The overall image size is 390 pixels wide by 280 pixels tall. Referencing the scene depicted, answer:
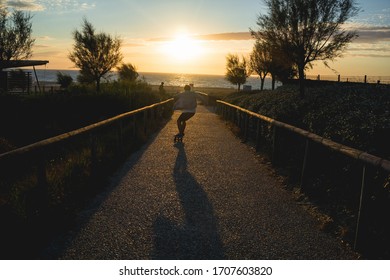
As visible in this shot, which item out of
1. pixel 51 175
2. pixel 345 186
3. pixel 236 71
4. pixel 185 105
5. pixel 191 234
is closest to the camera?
pixel 191 234

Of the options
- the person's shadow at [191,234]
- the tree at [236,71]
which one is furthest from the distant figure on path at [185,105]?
the tree at [236,71]

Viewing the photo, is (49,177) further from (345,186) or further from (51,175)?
(345,186)

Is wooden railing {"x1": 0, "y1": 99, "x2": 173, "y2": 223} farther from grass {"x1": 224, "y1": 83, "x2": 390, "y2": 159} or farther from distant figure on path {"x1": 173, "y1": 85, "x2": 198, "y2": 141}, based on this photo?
grass {"x1": 224, "y1": 83, "x2": 390, "y2": 159}

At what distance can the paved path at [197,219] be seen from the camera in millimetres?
4312

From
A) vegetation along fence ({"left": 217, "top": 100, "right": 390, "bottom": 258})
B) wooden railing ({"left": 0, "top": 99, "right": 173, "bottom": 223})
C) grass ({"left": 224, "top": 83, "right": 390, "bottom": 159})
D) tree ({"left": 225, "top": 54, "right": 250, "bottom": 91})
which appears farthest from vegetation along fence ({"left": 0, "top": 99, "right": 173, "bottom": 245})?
tree ({"left": 225, "top": 54, "right": 250, "bottom": 91})

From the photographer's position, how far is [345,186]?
6020 millimetres

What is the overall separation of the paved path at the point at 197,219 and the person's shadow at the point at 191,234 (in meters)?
0.01

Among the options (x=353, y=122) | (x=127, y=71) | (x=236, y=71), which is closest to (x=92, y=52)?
(x=127, y=71)

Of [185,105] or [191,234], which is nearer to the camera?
[191,234]

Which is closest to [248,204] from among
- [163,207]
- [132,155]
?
[163,207]

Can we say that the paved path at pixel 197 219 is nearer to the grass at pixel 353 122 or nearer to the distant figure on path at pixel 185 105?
the grass at pixel 353 122

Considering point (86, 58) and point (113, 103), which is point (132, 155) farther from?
point (86, 58)

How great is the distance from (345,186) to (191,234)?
2.72m

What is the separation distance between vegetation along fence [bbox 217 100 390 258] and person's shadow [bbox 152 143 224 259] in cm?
161
